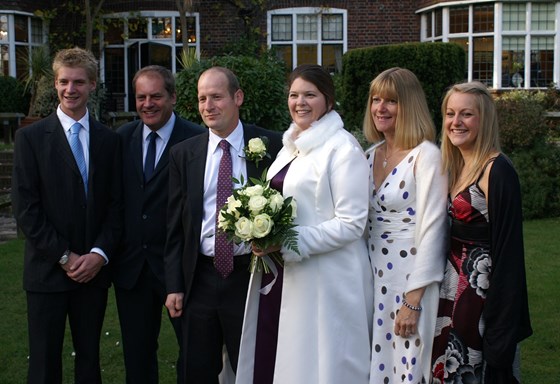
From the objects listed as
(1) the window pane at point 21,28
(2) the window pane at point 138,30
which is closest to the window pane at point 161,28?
(2) the window pane at point 138,30

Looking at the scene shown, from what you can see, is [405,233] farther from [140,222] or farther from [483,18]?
[483,18]

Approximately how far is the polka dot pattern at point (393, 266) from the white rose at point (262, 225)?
66 centimetres

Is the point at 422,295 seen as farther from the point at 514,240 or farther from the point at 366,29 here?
the point at 366,29

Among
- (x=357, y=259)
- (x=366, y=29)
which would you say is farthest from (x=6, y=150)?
(x=357, y=259)

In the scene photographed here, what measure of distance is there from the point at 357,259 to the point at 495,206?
2.61 feet

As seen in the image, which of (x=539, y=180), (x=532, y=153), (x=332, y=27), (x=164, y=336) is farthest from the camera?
(x=332, y=27)

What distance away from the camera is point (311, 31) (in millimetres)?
21625

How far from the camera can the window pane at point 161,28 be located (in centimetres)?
2208

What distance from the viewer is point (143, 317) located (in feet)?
14.6

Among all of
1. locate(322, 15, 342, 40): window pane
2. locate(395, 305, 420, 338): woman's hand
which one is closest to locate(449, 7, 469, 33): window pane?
locate(322, 15, 342, 40): window pane

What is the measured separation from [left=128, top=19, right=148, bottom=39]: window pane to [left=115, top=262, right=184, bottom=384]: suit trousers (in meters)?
18.0

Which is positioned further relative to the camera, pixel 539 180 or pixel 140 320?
pixel 539 180

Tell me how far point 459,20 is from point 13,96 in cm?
1280

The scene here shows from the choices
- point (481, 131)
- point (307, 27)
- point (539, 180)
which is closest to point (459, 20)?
point (307, 27)
